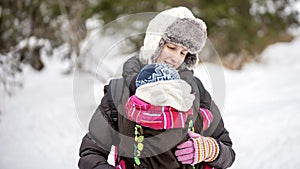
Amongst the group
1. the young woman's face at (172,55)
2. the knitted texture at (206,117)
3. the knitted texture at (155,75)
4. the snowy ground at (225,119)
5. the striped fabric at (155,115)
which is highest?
the snowy ground at (225,119)

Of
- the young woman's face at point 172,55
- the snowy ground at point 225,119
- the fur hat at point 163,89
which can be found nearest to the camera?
the fur hat at point 163,89

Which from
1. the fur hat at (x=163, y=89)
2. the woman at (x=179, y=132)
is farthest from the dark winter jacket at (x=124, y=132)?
the fur hat at (x=163, y=89)

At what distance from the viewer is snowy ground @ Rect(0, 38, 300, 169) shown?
3227mm

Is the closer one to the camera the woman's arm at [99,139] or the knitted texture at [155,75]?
the knitted texture at [155,75]

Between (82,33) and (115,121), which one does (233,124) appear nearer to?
(115,121)

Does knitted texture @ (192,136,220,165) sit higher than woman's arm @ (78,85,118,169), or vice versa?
woman's arm @ (78,85,118,169)

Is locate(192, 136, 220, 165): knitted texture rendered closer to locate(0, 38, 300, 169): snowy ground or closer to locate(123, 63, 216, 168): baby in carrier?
locate(123, 63, 216, 168): baby in carrier

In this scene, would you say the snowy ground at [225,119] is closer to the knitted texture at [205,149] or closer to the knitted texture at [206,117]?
the knitted texture at [206,117]

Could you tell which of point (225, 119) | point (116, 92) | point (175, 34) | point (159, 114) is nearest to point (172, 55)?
point (175, 34)

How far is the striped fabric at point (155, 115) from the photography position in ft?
4.34

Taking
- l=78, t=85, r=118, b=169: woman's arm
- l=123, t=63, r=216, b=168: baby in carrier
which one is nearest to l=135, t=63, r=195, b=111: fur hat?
l=123, t=63, r=216, b=168: baby in carrier

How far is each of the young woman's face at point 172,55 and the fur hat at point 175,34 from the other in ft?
0.06

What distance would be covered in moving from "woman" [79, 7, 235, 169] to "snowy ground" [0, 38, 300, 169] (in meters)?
0.10

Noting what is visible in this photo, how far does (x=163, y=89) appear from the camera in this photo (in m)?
1.31
